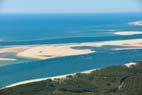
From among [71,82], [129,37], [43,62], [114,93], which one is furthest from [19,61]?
[129,37]

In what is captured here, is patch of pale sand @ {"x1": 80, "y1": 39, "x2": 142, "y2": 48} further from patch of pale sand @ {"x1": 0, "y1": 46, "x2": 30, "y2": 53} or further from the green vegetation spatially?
the green vegetation

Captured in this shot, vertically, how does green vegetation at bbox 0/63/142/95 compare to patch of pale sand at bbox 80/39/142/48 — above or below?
above

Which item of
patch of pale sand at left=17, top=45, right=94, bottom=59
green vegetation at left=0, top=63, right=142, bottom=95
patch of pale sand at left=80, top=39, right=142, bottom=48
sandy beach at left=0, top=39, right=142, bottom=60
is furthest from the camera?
patch of pale sand at left=80, top=39, right=142, bottom=48

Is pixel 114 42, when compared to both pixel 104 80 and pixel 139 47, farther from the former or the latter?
pixel 104 80

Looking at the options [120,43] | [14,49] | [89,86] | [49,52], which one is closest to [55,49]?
[49,52]

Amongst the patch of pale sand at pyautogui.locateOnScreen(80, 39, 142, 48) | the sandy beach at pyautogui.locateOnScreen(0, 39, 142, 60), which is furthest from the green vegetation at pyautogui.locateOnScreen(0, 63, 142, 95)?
the patch of pale sand at pyautogui.locateOnScreen(80, 39, 142, 48)

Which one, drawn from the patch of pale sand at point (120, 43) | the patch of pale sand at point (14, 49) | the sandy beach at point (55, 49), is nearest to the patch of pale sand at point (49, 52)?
the sandy beach at point (55, 49)

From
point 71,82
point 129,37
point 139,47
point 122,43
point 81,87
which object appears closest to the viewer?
point 81,87

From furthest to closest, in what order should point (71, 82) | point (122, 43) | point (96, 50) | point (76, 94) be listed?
point (122, 43) < point (96, 50) < point (71, 82) < point (76, 94)
